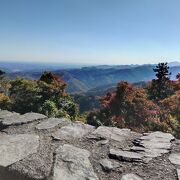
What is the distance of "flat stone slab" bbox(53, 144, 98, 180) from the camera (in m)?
2.17

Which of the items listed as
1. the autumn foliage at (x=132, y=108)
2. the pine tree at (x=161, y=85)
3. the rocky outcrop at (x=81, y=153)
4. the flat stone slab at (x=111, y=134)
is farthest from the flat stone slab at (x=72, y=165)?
the pine tree at (x=161, y=85)

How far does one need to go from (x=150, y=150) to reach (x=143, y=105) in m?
15.6

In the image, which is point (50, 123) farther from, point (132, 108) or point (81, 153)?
point (132, 108)

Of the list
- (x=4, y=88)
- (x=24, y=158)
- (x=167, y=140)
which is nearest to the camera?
(x=24, y=158)

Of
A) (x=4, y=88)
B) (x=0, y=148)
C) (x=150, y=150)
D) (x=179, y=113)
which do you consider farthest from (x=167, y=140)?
(x=4, y=88)

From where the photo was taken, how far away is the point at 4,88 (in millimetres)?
30953

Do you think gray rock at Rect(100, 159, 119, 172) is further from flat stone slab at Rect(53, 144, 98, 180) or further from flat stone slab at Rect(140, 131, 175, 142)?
flat stone slab at Rect(140, 131, 175, 142)

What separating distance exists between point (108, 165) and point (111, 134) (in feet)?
2.53

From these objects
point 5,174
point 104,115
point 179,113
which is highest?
point 5,174

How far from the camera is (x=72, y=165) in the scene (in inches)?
91.7

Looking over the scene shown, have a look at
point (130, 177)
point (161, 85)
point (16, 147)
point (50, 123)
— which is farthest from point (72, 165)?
point (161, 85)

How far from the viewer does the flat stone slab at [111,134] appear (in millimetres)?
3001

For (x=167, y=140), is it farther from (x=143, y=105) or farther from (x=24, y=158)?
(x=143, y=105)

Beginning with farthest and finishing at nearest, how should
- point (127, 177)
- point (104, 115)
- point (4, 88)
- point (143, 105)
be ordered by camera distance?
point (4, 88) → point (104, 115) → point (143, 105) → point (127, 177)
